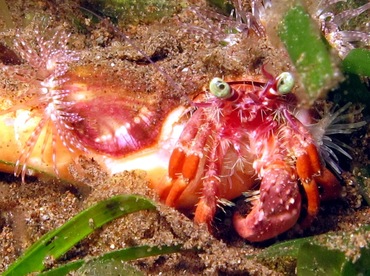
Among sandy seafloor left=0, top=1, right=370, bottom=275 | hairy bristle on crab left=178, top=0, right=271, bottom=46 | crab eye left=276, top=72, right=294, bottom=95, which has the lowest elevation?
sandy seafloor left=0, top=1, right=370, bottom=275

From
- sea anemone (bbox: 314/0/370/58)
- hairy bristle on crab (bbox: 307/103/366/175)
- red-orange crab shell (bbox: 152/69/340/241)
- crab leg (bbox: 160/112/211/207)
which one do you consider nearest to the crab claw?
red-orange crab shell (bbox: 152/69/340/241)

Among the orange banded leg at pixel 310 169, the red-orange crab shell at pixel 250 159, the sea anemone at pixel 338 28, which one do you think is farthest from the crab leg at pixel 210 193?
the sea anemone at pixel 338 28

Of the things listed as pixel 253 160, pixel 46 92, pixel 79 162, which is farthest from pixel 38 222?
pixel 253 160

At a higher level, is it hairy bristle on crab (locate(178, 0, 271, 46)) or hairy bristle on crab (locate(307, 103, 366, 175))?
hairy bristle on crab (locate(178, 0, 271, 46))

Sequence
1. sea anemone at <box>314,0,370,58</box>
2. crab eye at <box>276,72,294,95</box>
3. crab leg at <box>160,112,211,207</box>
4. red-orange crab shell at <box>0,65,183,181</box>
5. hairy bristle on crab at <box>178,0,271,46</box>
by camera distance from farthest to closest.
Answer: sea anemone at <box>314,0,370,58</box>, hairy bristle on crab at <box>178,0,271,46</box>, red-orange crab shell at <box>0,65,183,181</box>, crab leg at <box>160,112,211,207</box>, crab eye at <box>276,72,294,95</box>

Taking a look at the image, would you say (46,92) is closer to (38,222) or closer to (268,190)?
(38,222)

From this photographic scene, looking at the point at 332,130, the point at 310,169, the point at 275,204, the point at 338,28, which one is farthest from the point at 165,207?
the point at 338,28

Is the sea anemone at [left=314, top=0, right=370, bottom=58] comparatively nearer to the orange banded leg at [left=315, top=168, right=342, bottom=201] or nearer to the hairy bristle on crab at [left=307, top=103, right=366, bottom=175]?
the hairy bristle on crab at [left=307, top=103, right=366, bottom=175]

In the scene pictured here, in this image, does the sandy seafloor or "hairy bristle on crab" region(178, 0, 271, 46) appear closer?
the sandy seafloor

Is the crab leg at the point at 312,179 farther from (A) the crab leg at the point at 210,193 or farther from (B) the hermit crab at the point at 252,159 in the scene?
(A) the crab leg at the point at 210,193
